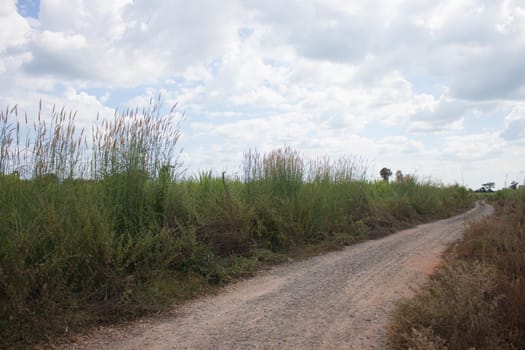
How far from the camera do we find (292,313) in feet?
18.3

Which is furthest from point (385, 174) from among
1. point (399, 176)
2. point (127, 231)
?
point (127, 231)

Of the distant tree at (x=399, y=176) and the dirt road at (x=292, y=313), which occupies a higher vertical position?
the distant tree at (x=399, y=176)

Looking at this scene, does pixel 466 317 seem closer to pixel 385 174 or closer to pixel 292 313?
pixel 292 313

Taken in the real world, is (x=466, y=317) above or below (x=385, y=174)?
below

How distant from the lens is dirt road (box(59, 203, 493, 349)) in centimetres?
465

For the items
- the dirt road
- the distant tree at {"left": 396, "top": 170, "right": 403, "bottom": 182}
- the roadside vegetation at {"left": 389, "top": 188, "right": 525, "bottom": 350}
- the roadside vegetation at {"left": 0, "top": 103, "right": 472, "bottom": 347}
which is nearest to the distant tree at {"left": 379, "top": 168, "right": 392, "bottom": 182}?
the distant tree at {"left": 396, "top": 170, "right": 403, "bottom": 182}

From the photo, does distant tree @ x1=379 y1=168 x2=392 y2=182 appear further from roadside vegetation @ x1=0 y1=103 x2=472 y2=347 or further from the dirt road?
the dirt road

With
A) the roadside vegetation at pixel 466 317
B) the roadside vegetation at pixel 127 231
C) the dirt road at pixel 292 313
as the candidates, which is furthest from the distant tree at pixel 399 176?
the roadside vegetation at pixel 466 317

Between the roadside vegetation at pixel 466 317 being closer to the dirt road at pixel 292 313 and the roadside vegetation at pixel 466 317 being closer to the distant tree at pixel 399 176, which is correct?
the dirt road at pixel 292 313

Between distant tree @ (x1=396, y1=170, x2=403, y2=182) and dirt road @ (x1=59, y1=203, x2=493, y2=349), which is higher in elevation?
distant tree @ (x1=396, y1=170, x2=403, y2=182)

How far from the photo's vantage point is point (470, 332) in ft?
13.2

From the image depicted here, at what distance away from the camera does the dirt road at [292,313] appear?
4648mm

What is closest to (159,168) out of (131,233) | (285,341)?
(131,233)

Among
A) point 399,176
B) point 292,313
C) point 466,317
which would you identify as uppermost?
point 399,176
